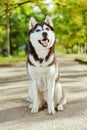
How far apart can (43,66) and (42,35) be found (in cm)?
62

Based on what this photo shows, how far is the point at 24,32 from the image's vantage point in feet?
157

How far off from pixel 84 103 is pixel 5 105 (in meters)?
1.68

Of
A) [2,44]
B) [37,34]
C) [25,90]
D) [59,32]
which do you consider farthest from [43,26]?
[2,44]

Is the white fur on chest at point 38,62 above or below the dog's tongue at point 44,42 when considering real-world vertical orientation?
below

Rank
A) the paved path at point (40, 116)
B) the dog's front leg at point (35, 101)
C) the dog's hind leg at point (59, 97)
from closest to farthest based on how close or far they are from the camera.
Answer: the paved path at point (40, 116) → the dog's front leg at point (35, 101) → the dog's hind leg at point (59, 97)

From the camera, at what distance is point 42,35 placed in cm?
705

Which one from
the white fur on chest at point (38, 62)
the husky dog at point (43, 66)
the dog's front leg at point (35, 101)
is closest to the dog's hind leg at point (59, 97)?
the husky dog at point (43, 66)

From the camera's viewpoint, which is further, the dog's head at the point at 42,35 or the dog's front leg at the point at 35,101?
the dog's front leg at the point at 35,101

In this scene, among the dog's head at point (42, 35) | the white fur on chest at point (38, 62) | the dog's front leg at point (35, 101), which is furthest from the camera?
the dog's front leg at point (35, 101)

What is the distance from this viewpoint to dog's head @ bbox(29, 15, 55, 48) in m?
7.05

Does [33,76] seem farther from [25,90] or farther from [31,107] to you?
[25,90]

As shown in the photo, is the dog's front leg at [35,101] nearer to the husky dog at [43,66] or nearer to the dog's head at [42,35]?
the husky dog at [43,66]

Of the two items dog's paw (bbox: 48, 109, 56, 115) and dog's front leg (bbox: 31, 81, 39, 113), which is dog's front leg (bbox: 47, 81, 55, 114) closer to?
dog's paw (bbox: 48, 109, 56, 115)

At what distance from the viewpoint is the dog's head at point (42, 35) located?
705cm
